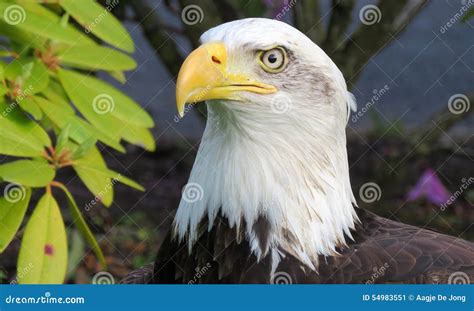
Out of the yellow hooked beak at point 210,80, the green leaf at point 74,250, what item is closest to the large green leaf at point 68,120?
the yellow hooked beak at point 210,80

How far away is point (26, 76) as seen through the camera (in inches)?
98.1

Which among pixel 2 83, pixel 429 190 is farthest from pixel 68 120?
pixel 429 190

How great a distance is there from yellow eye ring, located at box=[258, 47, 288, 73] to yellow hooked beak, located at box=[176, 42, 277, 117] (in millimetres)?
45

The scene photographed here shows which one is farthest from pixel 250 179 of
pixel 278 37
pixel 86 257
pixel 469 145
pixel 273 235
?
pixel 469 145

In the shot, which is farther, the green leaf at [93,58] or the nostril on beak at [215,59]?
the green leaf at [93,58]

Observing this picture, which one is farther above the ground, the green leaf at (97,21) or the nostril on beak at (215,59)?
the nostril on beak at (215,59)

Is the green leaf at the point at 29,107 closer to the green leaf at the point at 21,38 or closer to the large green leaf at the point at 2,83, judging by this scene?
the large green leaf at the point at 2,83

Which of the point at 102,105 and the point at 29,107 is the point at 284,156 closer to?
the point at 102,105

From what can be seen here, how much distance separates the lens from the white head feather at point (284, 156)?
8.33ft

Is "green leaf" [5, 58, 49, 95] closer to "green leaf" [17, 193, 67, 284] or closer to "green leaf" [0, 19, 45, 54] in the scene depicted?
"green leaf" [0, 19, 45, 54]

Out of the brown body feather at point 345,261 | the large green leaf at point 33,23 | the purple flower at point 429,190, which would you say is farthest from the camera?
the purple flower at point 429,190

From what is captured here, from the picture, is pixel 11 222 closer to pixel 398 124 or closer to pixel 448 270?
pixel 448 270

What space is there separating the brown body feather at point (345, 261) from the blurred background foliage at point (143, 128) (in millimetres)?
254

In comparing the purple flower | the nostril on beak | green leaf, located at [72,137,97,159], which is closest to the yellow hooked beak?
the nostril on beak
